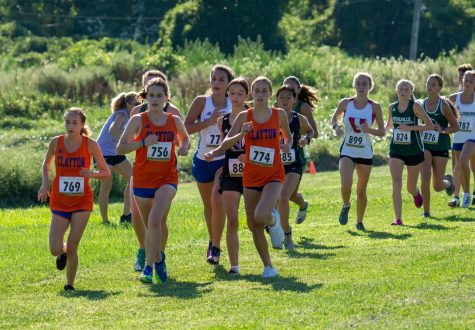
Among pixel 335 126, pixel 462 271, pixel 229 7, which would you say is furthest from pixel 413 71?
pixel 462 271

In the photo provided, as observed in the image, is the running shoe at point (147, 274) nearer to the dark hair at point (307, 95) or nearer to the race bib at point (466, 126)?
the dark hair at point (307, 95)

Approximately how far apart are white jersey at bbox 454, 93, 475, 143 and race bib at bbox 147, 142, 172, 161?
776cm

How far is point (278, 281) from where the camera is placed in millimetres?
11703

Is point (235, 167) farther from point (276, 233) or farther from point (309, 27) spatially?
point (309, 27)

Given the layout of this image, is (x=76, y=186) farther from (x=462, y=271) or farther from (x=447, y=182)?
(x=447, y=182)

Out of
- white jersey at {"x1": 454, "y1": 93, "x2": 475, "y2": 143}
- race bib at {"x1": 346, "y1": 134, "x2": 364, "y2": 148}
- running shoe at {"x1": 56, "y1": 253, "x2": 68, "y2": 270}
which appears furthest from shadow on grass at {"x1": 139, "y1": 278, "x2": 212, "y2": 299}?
white jersey at {"x1": 454, "y1": 93, "x2": 475, "y2": 143}

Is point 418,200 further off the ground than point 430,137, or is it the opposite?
point 430,137

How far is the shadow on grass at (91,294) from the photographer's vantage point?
11373 millimetres

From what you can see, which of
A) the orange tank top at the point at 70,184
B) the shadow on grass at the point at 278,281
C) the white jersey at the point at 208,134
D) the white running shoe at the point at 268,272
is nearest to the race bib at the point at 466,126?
the white jersey at the point at 208,134

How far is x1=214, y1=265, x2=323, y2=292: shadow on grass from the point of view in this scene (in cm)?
1122

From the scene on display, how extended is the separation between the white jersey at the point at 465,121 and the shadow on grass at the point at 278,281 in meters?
7.17

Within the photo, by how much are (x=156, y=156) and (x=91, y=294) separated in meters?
1.45

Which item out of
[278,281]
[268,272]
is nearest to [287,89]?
[268,272]

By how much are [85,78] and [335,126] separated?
29.3 metres
